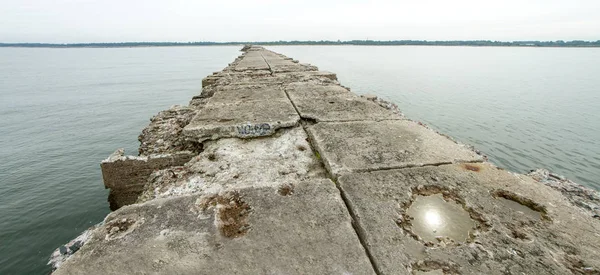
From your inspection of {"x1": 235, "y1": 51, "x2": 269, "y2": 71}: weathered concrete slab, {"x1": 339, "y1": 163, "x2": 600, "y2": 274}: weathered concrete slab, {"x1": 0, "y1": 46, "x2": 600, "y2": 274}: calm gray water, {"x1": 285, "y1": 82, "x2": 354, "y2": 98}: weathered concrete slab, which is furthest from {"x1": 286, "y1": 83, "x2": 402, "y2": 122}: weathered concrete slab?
{"x1": 235, "y1": 51, "x2": 269, "y2": 71}: weathered concrete slab

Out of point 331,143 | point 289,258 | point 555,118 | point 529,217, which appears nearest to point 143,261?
point 289,258

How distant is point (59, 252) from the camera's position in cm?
175

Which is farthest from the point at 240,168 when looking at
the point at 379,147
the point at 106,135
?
the point at 106,135

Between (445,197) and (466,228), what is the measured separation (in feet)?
0.86

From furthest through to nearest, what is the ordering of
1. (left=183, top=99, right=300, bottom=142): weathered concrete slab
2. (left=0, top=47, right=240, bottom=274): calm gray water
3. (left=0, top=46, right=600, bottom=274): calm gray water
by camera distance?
(left=0, top=46, right=600, bottom=274): calm gray water
(left=0, top=47, right=240, bottom=274): calm gray water
(left=183, top=99, right=300, bottom=142): weathered concrete slab

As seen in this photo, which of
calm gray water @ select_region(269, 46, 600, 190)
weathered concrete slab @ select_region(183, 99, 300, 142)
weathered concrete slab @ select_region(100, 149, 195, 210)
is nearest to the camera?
weathered concrete slab @ select_region(100, 149, 195, 210)

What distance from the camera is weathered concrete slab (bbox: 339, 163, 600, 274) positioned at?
1.28 metres

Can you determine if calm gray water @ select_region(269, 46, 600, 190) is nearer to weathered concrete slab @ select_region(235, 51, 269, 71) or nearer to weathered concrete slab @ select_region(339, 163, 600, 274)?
weathered concrete slab @ select_region(235, 51, 269, 71)

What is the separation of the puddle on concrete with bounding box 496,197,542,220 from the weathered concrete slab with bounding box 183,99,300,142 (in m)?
1.80

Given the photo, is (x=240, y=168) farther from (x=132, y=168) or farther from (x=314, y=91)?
(x=314, y=91)

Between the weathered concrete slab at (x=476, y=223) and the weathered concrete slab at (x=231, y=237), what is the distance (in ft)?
0.50

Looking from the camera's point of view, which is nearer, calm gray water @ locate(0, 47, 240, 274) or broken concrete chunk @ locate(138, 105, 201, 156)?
broken concrete chunk @ locate(138, 105, 201, 156)

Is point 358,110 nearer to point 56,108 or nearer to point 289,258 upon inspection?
point 289,258

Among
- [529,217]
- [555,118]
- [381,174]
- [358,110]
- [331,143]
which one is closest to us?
[529,217]
